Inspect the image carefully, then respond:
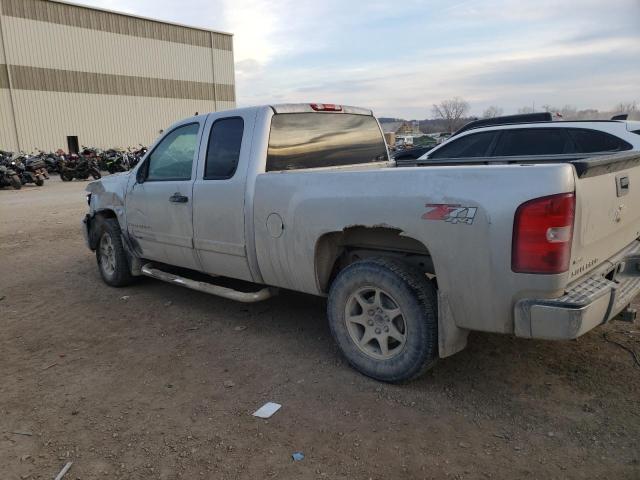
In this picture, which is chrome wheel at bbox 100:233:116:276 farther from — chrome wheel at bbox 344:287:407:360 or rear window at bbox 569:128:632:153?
rear window at bbox 569:128:632:153

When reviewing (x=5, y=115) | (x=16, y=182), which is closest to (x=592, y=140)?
(x=16, y=182)

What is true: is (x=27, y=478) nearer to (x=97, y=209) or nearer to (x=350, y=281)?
(x=350, y=281)

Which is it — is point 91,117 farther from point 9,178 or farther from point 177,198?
point 177,198

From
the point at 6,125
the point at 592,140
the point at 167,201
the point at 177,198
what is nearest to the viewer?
the point at 177,198

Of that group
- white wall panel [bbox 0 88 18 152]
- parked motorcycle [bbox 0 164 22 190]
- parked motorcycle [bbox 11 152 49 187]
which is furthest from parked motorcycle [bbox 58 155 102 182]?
white wall panel [bbox 0 88 18 152]

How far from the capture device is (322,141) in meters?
4.74

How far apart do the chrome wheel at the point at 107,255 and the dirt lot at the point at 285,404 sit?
1119 millimetres

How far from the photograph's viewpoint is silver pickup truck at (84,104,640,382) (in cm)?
278

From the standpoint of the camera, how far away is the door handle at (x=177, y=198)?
4.83 m

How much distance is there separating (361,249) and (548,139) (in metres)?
3.79

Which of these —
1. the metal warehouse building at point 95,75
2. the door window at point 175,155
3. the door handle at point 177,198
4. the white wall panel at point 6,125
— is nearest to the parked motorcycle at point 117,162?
the white wall panel at point 6,125

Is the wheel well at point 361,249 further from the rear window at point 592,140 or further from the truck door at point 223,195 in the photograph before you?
the rear window at point 592,140

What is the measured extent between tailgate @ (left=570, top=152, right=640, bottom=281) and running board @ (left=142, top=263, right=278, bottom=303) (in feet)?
7.86

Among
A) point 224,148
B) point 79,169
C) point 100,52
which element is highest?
point 100,52
